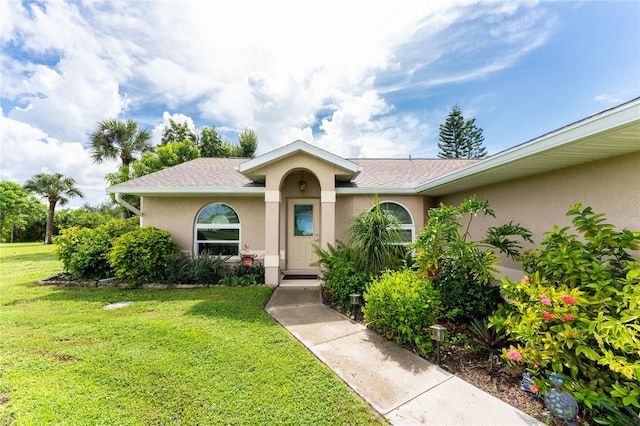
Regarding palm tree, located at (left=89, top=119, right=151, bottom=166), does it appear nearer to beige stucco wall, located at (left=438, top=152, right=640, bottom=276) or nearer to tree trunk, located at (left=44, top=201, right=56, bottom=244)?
tree trunk, located at (left=44, top=201, right=56, bottom=244)

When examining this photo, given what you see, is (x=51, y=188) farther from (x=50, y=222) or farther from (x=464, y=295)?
(x=464, y=295)

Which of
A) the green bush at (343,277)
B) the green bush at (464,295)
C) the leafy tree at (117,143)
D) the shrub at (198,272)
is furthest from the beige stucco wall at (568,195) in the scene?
the leafy tree at (117,143)

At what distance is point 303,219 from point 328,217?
192 cm

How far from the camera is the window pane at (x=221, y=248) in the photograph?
8.72 metres

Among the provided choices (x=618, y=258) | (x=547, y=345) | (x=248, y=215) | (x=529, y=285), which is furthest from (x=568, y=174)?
(x=248, y=215)

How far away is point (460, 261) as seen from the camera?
4523 mm

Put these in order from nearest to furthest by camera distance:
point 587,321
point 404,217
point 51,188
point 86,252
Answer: point 587,321 → point 86,252 → point 404,217 → point 51,188

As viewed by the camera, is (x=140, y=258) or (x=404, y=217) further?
(x=404, y=217)

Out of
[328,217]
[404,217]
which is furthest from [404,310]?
[404,217]

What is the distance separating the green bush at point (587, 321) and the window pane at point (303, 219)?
6715 millimetres

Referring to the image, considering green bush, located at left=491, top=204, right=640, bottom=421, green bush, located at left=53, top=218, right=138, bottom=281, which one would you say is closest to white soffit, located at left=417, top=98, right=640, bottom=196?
green bush, located at left=491, top=204, right=640, bottom=421

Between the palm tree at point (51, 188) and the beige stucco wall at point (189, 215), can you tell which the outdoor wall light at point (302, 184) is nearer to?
the beige stucco wall at point (189, 215)

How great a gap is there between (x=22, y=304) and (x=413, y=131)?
17.2 meters

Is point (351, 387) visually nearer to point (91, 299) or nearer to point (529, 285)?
point (529, 285)
